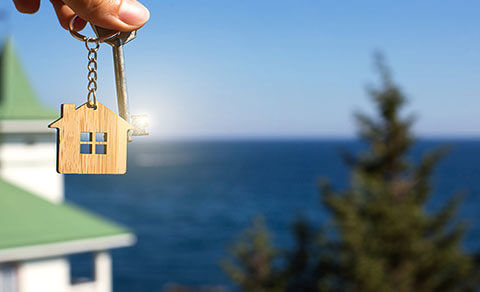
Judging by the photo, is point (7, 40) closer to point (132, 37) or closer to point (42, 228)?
point (42, 228)

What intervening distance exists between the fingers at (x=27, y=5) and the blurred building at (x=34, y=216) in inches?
224

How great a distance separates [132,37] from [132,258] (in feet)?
163

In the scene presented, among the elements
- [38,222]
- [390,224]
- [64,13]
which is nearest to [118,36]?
[64,13]

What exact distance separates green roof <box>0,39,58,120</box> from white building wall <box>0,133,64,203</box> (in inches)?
15.9

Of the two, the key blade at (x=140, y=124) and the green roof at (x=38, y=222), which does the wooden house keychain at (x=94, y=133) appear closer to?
the key blade at (x=140, y=124)

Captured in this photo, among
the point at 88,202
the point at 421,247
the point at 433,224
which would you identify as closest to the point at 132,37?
the point at 421,247

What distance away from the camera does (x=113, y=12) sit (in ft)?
3.81

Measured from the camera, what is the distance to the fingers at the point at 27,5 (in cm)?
144

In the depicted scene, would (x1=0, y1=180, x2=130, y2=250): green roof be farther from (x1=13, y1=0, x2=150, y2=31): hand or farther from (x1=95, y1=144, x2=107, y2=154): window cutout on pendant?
(x1=13, y1=0, x2=150, y2=31): hand

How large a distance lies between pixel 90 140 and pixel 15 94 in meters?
8.36

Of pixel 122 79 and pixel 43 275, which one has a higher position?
pixel 122 79

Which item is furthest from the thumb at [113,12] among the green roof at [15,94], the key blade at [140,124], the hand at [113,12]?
the green roof at [15,94]

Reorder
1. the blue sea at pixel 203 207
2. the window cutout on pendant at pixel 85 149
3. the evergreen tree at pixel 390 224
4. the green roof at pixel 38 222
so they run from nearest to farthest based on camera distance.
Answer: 1. the window cutout on pendant at pixel 85 149
2. the green roof at pixel 38 222
3. the evergreen tree at pixel 390 224
4. the blue sea at pixel 203 207

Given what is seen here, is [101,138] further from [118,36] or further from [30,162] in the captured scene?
[30,162]
